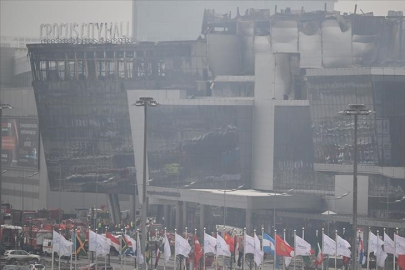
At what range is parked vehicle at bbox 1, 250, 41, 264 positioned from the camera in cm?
11850

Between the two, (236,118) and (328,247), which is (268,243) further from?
(236,118)

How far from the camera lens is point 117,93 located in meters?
166

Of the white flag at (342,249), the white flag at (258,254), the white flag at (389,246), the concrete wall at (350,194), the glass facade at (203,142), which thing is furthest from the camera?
the glass facade at (203,142)

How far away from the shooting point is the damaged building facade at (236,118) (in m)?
136

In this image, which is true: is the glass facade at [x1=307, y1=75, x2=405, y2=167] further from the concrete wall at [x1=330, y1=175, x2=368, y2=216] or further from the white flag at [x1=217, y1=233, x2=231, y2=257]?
the white flag at [x1=217, y1=233, x2=231, y2=257]

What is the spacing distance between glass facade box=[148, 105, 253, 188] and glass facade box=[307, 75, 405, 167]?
716 inches

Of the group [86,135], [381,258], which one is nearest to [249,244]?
[381,258]

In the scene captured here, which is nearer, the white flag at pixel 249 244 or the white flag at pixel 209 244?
the white flag at pixel 249 244

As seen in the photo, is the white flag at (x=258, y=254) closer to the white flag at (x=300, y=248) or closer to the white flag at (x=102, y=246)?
the white flag at (x=300, y=248)

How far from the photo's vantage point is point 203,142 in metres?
156

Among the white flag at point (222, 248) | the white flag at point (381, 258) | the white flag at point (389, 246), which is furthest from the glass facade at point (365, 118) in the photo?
the white flag at point (381, 258)

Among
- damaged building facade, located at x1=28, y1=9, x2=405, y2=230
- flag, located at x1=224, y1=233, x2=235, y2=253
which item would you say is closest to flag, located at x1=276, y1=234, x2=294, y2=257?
flag, located at x1=224, y1=233, x2=235, y2=253

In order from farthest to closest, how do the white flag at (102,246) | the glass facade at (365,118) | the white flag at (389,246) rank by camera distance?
the glass facade at (365,118), the white flag at (102,246), the white flag at (389,246)

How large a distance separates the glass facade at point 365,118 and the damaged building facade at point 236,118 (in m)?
0.13
